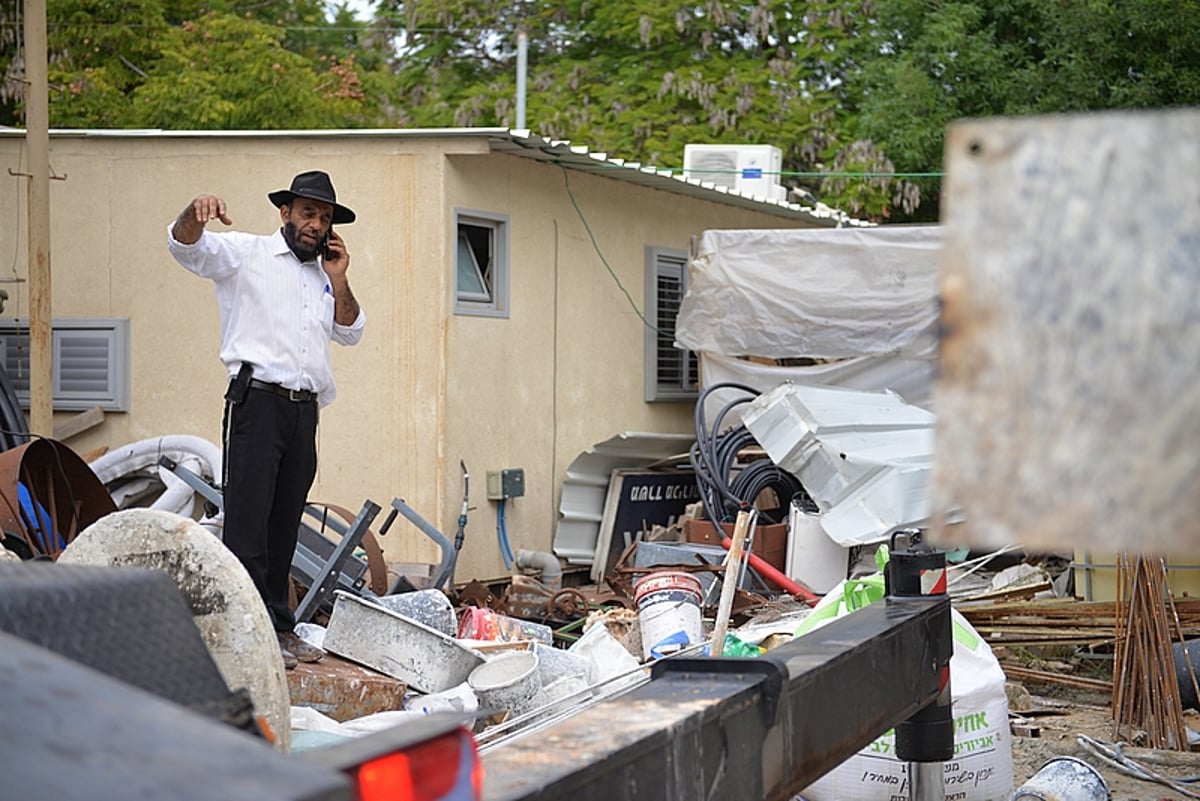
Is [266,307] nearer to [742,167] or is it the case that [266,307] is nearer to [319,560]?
[319,560]

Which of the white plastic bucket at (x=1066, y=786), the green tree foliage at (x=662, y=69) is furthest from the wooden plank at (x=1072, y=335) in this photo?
the green tree foliage at (x=662, y=69)

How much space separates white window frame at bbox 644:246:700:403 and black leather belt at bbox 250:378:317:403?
6.68 m

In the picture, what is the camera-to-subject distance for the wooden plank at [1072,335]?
124 cm

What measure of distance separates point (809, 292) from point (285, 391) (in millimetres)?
6819

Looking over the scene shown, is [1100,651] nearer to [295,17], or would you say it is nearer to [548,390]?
[548,390]

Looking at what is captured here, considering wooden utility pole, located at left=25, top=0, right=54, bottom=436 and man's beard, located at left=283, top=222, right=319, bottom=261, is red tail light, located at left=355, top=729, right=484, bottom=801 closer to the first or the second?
man's beard, located at left=283, top=222, right=319, bottom=261

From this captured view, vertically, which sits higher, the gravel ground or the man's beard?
the man's beard

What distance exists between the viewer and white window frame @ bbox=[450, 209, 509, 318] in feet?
35.2

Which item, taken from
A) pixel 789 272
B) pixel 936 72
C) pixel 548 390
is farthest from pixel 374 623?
pixel 936 72

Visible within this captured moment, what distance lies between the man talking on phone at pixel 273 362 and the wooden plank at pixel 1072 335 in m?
5.07

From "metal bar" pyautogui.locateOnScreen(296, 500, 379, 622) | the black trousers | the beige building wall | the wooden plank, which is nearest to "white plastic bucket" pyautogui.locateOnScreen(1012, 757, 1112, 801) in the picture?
the black trousers

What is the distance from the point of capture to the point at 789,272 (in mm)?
12555

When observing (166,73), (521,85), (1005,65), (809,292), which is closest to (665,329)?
(809,292)

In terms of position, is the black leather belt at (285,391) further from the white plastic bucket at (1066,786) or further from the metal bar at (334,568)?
the white plastic bucket at (1066,786)
